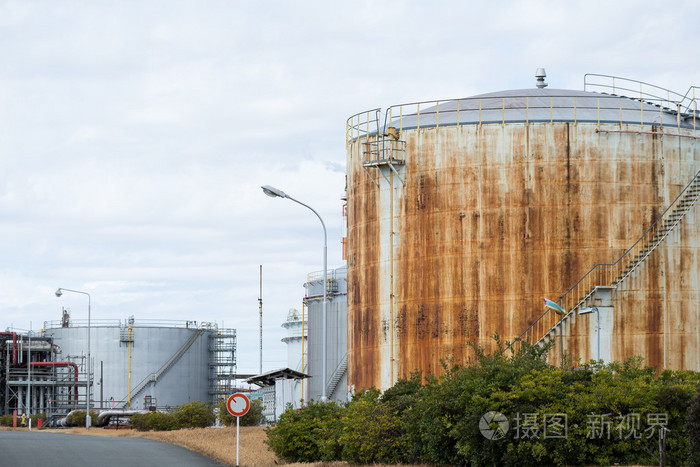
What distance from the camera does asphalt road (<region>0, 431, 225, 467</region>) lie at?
85.4 feet

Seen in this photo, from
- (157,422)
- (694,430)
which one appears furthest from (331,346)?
(694,430)

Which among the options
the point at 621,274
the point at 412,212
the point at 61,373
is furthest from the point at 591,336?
the point at 61,373

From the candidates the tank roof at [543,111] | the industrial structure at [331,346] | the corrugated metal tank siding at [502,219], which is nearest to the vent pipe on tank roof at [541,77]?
the tank roof at [543,111]

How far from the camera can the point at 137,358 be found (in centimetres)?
8100

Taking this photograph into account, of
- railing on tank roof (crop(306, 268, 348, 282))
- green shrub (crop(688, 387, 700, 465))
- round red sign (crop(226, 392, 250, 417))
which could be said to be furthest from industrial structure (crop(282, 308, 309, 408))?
green shrub (crop(688, 387, 700, 465))

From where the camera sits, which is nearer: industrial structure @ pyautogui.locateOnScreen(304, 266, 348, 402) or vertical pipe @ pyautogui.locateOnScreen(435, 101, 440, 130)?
vertical pipe @ pyautogui.locateOnScreen(435, 101, 440, 130)

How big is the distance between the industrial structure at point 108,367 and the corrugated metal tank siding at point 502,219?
45.0 metres

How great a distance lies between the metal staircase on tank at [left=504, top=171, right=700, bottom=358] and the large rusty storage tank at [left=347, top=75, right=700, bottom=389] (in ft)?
0.17

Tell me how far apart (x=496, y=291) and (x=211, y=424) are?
25.8m

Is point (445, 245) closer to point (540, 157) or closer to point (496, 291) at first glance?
point (496, 291)

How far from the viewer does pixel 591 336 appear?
109 ft

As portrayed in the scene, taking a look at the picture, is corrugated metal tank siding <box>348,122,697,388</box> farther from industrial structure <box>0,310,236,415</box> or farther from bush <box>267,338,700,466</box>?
industrial structure <box>0,310,236,415</box>

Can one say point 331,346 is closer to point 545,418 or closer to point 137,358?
point 137,358

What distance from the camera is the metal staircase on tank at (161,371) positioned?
79.8 m
